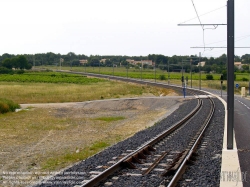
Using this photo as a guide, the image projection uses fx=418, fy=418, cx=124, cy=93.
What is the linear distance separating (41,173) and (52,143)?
8.85m

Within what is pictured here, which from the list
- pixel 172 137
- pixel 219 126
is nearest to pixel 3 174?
pixel 172 137

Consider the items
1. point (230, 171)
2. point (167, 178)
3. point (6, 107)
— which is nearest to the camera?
point (167, 178)

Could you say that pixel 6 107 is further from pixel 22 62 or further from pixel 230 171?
pixel 22 62

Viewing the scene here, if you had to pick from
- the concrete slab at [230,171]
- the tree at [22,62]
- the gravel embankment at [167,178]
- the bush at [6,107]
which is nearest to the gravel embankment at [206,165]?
the gravel embankment at [167,178]

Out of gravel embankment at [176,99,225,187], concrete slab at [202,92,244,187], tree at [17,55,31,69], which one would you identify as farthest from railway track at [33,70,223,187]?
tree at [17,55,31,69]

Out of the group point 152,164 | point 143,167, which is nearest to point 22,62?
point 152,164

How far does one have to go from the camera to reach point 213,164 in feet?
40.3

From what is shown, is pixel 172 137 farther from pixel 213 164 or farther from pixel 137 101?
pixel 137 101

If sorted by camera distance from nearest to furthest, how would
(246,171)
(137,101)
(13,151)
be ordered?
(246,171), (13,151), (137,101)

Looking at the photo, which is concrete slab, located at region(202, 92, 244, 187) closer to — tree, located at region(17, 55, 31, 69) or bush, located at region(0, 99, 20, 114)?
bush, located at region(0, 99, 20, 114)

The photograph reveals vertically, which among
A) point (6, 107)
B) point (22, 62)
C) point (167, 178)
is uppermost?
point (22, 62)

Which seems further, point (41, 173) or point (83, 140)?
point (83, 140)

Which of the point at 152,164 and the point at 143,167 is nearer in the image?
the point at 143,167

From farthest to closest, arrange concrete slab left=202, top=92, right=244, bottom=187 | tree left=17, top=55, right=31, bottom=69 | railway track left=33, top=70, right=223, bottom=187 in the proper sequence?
tree left=17, top=55, right=31, bottom=69 < railway track left=33, top=70, right=223, bottom=187 < concrete slab left=202, top=92, right=244, bottom=187
